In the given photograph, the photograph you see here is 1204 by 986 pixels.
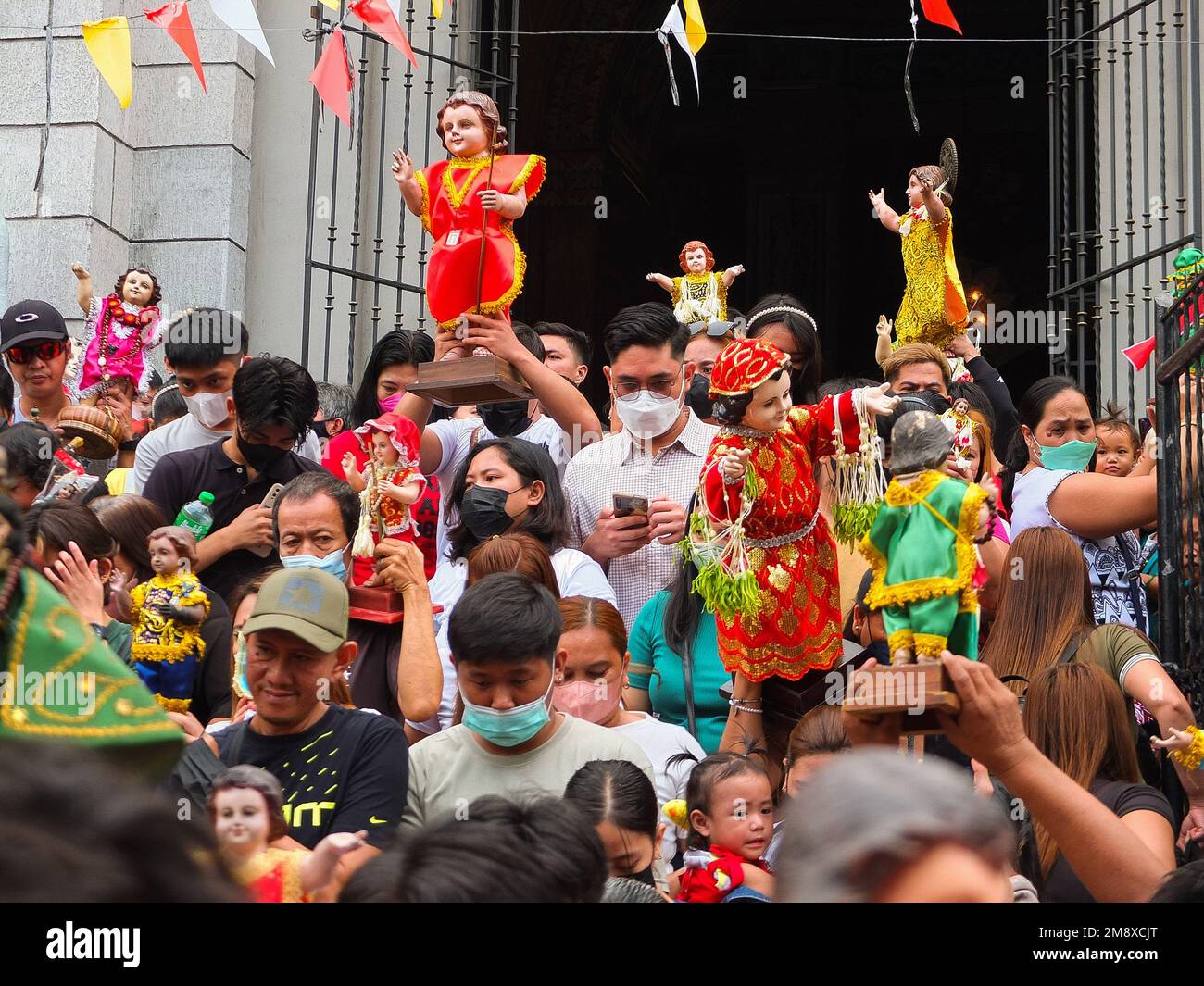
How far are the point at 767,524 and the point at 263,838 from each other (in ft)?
6.29

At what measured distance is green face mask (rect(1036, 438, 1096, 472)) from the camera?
6.11m

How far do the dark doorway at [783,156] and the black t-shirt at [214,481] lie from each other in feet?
26.3

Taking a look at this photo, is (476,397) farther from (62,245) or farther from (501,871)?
(62,245)

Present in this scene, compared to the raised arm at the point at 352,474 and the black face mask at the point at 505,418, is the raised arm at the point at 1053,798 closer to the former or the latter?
the raised arm at the point at 352,474

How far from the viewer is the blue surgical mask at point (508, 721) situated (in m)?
Result: 3.87

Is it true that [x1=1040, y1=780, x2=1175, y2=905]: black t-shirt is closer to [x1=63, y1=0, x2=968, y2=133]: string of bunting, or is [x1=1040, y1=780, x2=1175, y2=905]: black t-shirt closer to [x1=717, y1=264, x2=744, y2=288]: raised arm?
[x1=63, y1=0, x2=968, y2=133]: string of bunting

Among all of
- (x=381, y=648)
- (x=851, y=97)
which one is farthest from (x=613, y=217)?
(x=381, y=648)

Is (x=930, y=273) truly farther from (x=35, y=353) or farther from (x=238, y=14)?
(x=35, y=353)

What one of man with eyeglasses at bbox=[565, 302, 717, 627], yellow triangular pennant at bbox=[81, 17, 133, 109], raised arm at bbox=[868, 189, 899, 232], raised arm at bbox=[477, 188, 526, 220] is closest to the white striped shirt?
man with eyeglasses at bbox=[565, 302, 717, 627]

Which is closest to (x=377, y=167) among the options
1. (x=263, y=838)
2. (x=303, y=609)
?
(x=303, y=609)

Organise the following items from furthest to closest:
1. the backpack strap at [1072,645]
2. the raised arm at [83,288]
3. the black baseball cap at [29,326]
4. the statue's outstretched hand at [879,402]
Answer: the raised arm at [83,288]
the black baseball cap at [29,326]
the backpack strap at [1072,645]
the statue's outstretched hand at [879,402]

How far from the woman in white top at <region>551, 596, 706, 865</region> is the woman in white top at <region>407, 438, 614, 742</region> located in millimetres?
629

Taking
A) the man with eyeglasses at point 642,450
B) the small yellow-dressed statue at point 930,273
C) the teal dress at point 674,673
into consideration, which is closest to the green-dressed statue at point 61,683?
the teal dress at point 674,673

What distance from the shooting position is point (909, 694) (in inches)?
122
